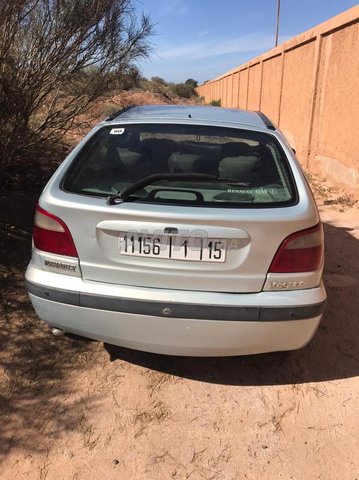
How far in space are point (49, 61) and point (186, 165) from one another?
9.37ft

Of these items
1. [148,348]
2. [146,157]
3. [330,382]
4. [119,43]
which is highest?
[119,43]

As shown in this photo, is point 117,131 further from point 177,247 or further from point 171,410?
point 171,410

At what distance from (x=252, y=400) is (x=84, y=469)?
1015 millimetres

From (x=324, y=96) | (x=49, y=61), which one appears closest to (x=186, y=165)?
(x=49, y=61)

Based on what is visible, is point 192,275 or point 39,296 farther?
point 39,296

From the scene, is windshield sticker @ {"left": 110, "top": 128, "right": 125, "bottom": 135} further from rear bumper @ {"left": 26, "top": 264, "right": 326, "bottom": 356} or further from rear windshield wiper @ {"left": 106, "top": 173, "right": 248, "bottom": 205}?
rear bumper @ {"left": 26, "top": 264, "right": 326, "bottom": 356}

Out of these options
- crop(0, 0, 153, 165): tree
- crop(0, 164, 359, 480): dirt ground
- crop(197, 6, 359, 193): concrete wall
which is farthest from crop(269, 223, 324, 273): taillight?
crop(197, 6, 359, 193): concrete wall

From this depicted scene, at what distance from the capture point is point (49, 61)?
4891 mm

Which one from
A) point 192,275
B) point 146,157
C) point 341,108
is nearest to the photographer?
point 192,275

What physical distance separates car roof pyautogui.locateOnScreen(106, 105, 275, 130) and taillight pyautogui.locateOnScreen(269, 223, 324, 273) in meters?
1.05

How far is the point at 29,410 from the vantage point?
2.59m

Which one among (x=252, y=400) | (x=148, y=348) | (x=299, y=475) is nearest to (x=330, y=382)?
(x=252, y=400)

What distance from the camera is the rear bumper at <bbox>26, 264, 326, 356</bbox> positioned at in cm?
239

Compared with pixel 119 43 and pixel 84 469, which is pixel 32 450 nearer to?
pixel 84 469
